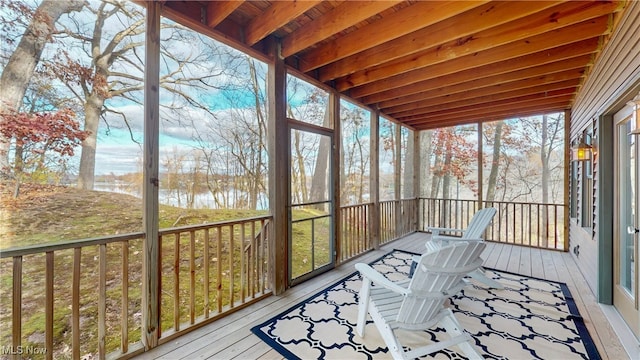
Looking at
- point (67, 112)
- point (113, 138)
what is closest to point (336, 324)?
point (113, 138)

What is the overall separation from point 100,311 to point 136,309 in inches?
37.3

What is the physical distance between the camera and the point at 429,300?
179 centimetres

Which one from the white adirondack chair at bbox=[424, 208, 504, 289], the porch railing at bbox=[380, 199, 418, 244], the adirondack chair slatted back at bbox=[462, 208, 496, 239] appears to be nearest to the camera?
the white adirondack chair at bbox=[424, 208, 504, 289]

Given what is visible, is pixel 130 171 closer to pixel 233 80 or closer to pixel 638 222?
pixel 233 80

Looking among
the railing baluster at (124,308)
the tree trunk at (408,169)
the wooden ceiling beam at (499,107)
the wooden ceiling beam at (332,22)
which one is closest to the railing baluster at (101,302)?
the railing baluster at (124,308)

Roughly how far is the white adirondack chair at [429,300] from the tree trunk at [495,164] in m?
4.90

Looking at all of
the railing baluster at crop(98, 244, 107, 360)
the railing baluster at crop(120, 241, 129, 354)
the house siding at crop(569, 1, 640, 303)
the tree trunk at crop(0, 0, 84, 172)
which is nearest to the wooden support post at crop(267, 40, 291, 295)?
the railing baluster at crop(120, 241, 129, 354)

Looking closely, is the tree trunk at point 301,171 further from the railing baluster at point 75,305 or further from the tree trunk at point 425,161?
the tree trunk at point 425,161

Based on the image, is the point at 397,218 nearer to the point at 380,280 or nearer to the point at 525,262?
the point at 525,262

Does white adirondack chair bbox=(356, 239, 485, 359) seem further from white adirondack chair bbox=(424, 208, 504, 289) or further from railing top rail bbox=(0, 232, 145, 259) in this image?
railing top rail bbox=(0, 232, 145, 259)

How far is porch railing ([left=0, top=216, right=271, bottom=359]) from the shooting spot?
160 cm

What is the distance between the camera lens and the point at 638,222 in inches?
80.4

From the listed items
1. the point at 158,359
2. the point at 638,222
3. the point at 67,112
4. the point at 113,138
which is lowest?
the point at 158,359

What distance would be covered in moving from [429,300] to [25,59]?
3223 millimetres
